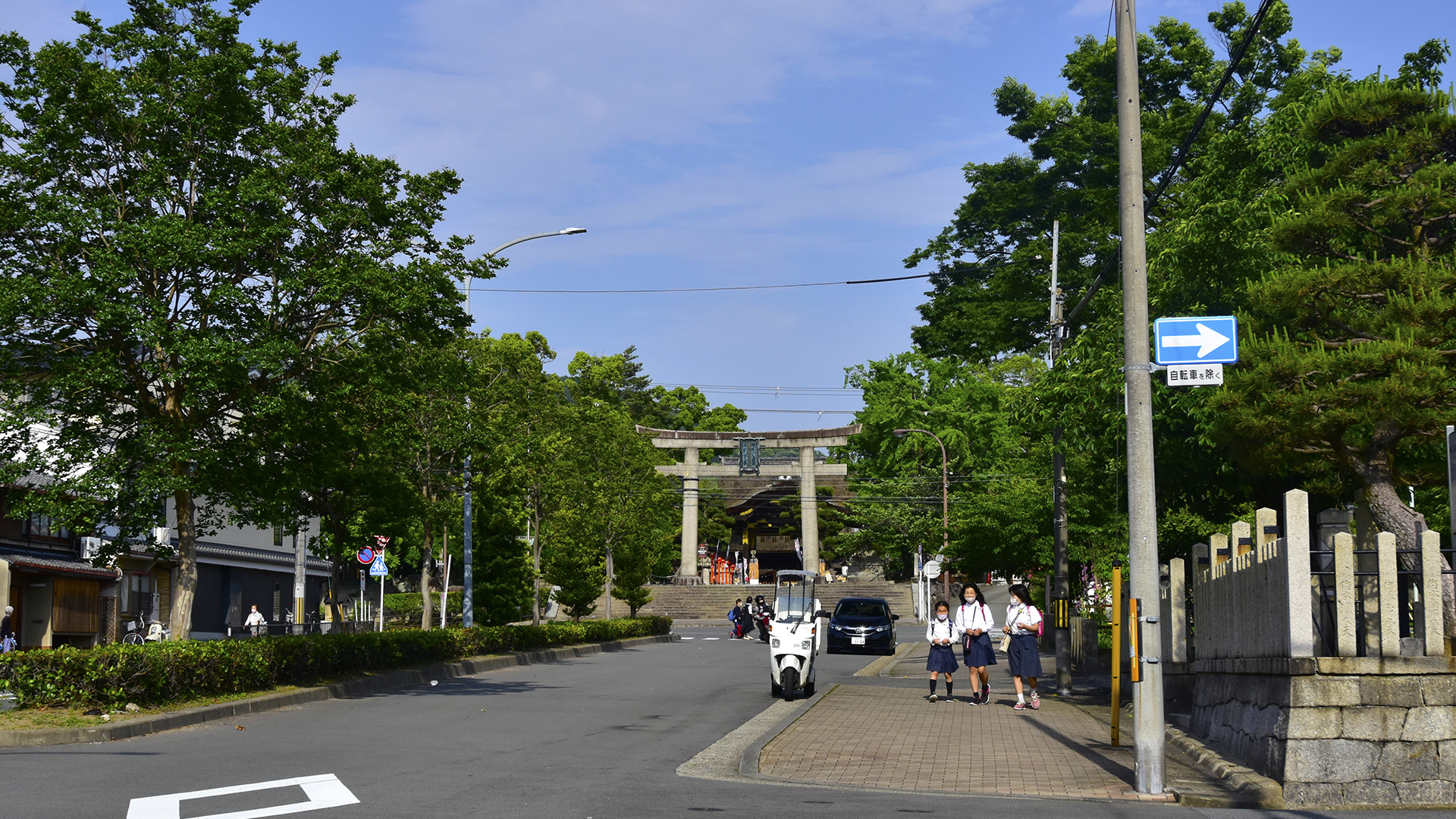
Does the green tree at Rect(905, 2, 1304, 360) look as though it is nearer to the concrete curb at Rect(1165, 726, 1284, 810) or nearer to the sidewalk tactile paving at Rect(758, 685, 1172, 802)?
the sidewalk tactile paving at Rect(758, 685, 1172, 802)

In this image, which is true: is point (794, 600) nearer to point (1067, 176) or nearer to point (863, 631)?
point (863, 631)

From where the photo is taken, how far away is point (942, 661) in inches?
784

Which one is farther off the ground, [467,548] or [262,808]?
[467,548]

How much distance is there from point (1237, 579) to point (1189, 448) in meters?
5.81

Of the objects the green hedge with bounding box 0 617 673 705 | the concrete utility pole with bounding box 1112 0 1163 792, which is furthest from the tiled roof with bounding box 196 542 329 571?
the concrete utility pole with bounding box 1112 0 1163 792

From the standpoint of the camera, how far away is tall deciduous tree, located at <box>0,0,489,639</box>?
54.3 feet

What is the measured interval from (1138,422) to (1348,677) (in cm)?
261

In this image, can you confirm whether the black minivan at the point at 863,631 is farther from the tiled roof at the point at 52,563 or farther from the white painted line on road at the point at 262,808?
the white painted line on road at the point at 262,808

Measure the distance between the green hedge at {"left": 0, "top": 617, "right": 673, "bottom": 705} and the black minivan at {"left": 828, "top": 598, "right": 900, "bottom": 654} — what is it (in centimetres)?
1344

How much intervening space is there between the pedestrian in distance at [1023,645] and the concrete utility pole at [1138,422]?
A: 7.85 meters

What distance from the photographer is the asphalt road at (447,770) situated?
363 inches

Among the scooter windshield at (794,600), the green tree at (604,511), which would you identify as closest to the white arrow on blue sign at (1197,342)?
the scooter windshield at (794,600)

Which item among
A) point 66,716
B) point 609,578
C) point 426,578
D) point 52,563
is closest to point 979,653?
point 66,716

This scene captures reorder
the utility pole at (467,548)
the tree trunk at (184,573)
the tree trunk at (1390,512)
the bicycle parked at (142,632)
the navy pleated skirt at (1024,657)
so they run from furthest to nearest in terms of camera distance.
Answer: the bicycle parked at (142,632), the utility pole at (467,548), the navy pleated skirt at (1024,657), the tree trunk at (184,573), the tree trunk at (1390,512)
